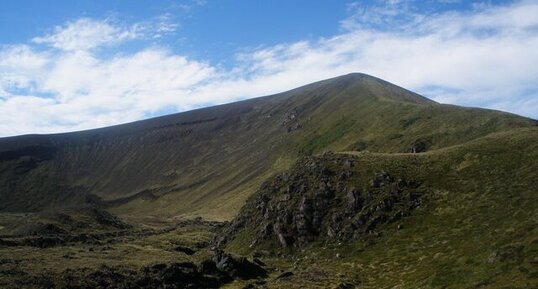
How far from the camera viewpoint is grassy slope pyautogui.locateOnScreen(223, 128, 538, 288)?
4756 centimetres

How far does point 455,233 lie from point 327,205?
22.0 metres

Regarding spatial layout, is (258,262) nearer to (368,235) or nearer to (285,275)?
(285,275)

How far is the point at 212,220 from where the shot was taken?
150 m

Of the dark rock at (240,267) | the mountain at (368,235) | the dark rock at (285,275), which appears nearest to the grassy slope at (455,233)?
the mountain at (368,235)

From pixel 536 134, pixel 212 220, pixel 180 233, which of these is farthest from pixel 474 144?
pixel 212 220

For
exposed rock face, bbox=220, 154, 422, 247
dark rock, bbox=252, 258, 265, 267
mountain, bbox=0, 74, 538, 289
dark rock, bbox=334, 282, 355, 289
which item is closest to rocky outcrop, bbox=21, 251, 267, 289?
mountain, bbox=0, 74, 538, 289

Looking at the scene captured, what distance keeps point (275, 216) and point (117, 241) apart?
48.1 m

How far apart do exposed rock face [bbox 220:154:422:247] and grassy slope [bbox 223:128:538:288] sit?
215 centimetres

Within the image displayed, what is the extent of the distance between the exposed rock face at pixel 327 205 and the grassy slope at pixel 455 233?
215cm

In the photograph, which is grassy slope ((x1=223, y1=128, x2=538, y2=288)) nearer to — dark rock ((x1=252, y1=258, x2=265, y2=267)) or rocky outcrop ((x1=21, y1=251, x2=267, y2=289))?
dark rock ((x1=252, y1=258, x2=265, y2=267))

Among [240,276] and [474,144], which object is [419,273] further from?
[474,144]

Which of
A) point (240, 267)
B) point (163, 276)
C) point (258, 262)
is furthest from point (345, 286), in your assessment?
point (163, 276)

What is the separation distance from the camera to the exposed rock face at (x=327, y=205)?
71.9m

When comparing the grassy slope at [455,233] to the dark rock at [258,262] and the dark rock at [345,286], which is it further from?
the dark rock at [258,262]
